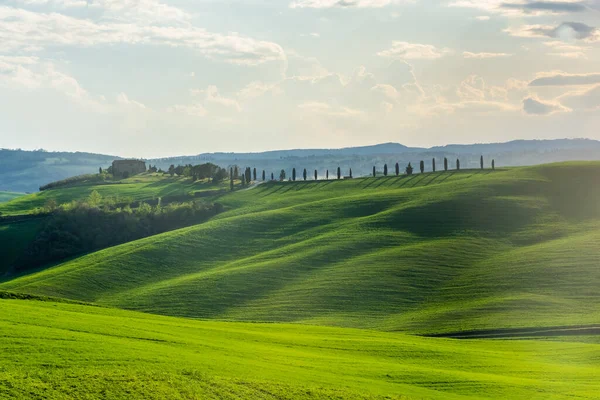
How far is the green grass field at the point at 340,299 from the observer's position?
3516 centimetres

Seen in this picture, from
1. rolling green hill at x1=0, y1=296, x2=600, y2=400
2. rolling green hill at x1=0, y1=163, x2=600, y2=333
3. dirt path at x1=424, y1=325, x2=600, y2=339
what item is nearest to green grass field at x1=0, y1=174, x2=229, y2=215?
rolling green hill at x1=0, y1=163, x2=600, y2=333

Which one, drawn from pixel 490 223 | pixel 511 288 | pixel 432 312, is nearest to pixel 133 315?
pixel 432 312

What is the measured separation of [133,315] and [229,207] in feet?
307

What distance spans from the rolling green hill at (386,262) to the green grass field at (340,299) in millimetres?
332

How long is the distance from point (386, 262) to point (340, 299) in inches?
511

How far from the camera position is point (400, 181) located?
15650cm

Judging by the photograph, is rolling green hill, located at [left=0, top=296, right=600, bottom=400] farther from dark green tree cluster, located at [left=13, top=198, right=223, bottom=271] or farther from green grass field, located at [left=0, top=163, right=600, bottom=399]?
dark green tree cluster, located at [left=13, top=198, right=223, bottom=271]

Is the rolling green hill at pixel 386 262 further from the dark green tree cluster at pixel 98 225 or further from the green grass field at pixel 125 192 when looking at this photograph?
the green grass field at pixel 125 192

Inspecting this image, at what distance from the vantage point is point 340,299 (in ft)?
275

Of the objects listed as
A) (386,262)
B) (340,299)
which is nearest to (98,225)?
(386,262)

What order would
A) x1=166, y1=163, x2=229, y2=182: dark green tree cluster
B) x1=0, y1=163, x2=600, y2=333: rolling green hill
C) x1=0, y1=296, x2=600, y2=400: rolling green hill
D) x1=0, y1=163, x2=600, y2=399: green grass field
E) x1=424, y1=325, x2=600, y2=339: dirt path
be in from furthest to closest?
x1=166, y1=163, x2=229, y2=182: dark green tree cluster < x1=0, y1=163, x2=600, y2=333: rolling green hill < x1=424, y1=325, x2=600, y2=339: dirt path < x1=0, y1=163, x2=600, y2=399: green grass field < x1=0, y1=296, x2=600, y2=400: rolling green hill

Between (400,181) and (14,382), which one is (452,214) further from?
(14,382)

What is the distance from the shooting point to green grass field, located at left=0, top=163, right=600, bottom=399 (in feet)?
115

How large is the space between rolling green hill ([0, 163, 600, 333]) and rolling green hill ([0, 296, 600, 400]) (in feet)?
59.8
